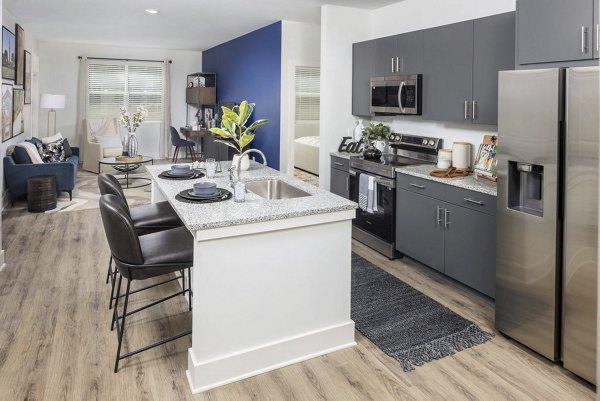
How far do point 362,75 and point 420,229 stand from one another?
2.01m

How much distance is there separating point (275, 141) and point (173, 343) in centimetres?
403

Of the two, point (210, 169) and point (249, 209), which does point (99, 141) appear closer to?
point (210, 169)

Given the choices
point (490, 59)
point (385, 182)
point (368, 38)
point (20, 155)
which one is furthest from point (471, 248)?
point (20, 155)

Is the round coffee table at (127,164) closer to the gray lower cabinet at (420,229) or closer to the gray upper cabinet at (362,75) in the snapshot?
the gray upper cabinet at (362,75)

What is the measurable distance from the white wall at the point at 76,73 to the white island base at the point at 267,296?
8.74 metres

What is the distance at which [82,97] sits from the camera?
382 inches

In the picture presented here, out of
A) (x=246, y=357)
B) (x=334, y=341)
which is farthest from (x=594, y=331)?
(x=246, y=357)

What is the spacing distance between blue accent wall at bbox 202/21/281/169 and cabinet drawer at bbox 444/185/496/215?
3.23 m

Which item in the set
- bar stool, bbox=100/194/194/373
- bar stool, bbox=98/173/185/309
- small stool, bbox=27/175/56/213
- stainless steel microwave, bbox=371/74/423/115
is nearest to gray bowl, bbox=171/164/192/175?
bar stool, bbox=98/173/185/309

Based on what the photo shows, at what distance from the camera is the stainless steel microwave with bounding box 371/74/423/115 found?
4.12m

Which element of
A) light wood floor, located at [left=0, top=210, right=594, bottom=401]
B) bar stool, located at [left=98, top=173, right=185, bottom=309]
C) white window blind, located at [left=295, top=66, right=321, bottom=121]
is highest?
white window blind, located at [left=295, top=66, right=321, bottom=121]

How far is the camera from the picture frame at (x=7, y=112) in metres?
5.62

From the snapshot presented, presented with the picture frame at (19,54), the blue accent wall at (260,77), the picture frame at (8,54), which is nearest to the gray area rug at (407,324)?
the blue accent wall at (260,77)

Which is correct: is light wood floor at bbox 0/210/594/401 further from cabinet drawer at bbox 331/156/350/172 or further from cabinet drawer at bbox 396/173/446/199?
cabinet drawer at bbox 331/156/350/172
